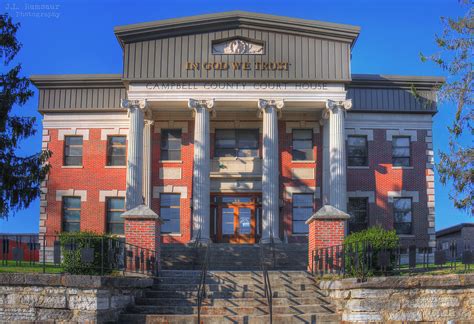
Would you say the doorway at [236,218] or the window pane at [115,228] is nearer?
the doorway at [236,218]

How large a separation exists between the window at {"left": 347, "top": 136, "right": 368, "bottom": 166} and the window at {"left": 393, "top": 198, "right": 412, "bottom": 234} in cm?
246

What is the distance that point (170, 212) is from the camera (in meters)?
31.4

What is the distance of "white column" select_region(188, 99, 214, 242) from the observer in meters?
28.3

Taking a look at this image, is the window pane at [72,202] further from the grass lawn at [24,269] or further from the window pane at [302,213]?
the grass lawn at [24,269]

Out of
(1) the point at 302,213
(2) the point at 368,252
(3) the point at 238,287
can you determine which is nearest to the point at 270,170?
(1) the point at 302,213

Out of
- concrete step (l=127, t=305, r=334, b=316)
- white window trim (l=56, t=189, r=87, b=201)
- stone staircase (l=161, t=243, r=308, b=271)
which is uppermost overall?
white window trim (l=56, t=189, r=87, b=201)

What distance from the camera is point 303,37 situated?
3014cm

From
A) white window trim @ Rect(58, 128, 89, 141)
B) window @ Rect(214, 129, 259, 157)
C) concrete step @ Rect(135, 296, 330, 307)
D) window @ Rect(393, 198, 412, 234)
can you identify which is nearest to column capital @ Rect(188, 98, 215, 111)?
window @ Rect(214, 129, 259, 157)

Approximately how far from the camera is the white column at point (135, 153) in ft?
94.3

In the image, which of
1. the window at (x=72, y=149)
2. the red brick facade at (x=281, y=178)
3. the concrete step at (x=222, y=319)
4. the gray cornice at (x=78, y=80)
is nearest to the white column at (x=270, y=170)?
the red brick facade at (x=281, y=178)

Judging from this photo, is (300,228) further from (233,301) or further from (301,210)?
(233,301)

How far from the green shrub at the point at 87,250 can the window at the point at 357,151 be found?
17924mm

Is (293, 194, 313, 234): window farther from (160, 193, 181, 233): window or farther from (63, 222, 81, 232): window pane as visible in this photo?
(63, 222, 81, 232): window pane

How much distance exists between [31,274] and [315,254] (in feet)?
24.9
